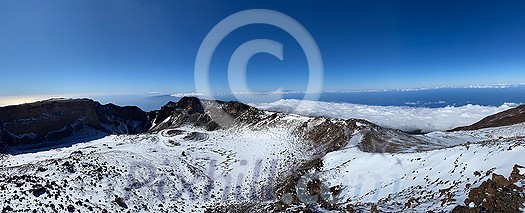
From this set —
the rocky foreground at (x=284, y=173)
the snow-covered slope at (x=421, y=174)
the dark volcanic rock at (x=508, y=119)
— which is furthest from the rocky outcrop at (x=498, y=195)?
the dark volcanic rock at (x=508, y=119)

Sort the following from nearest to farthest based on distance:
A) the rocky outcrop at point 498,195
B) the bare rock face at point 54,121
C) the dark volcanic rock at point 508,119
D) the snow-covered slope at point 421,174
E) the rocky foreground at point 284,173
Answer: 1. the rocky outcrop at point 498,195
2. the snow-covered slope at point 421,174
3. the rocky foreground at point 284,173
4. the bare rock face at point 54,121
5. the dark volcanic rock at point 508,119

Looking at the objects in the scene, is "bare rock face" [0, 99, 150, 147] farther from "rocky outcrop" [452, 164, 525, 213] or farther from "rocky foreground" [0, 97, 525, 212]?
"rocky outcrop" [452, 164, 525, 213]

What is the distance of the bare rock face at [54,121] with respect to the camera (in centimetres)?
6631

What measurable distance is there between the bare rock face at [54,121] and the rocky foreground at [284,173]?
15.5 ft

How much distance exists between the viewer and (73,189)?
24672 mm

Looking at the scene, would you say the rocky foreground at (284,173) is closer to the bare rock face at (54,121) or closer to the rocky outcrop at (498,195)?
the rocky outcrop at (498,195)

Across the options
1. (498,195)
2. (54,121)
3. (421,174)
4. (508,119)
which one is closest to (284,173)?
(421,174)

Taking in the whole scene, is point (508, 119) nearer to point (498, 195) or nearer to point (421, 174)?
point (421, 174)

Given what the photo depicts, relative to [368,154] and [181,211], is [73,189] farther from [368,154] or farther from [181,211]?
[368,154]

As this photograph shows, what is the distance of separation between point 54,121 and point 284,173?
72.6 meters

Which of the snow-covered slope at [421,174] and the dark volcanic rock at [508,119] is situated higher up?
the snow-covered slope at [421,174]

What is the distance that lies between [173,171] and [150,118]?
7672cm

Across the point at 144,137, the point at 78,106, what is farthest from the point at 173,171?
the point at 78,106

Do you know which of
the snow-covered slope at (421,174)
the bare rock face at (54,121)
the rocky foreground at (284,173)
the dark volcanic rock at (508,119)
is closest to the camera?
the snow-covered slope at (421,174)
